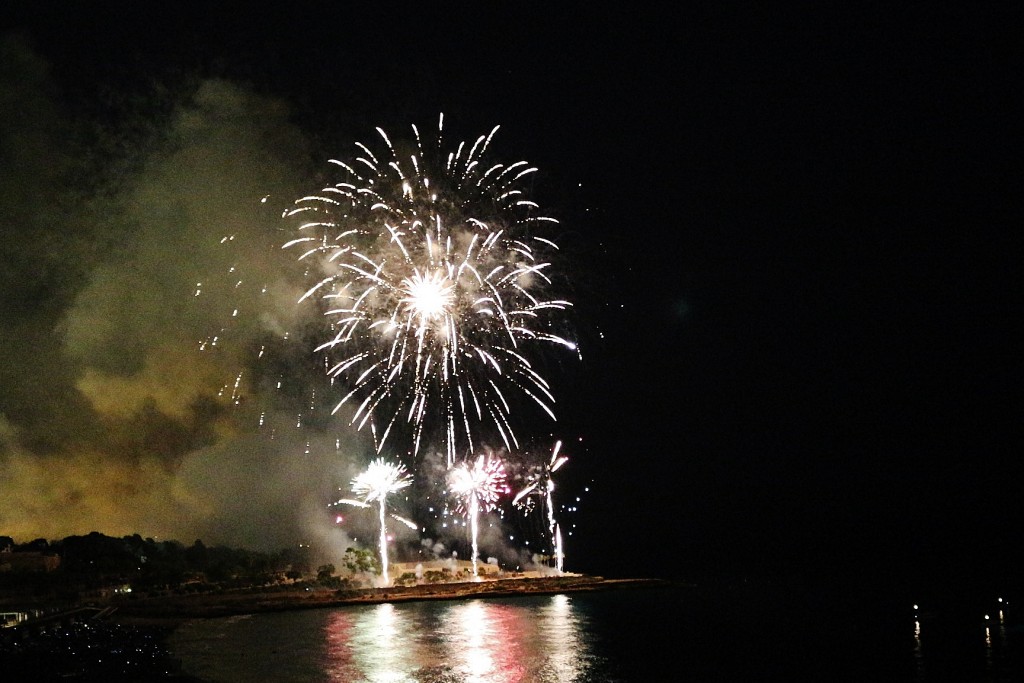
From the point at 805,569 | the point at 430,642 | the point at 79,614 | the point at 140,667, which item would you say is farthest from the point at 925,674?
the point at 805,569

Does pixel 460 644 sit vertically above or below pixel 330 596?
above

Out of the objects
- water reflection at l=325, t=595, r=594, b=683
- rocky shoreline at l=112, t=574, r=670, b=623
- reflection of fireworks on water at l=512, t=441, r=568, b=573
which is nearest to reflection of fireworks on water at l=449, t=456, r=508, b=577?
reflection of fireworks on water at l=512, t=441, r=568, b=573

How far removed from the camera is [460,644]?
31969mm

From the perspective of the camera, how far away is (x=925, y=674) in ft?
92.9

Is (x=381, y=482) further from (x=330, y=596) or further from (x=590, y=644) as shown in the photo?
(x=590, y=644)

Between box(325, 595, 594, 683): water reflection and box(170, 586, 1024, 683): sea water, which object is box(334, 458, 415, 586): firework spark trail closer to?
box(170, 586, 1024, 683): sea water

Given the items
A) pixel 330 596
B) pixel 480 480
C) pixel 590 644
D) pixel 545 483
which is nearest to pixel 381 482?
pixel 480 480

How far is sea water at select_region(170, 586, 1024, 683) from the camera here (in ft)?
87.3

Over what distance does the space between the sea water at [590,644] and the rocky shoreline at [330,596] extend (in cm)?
200

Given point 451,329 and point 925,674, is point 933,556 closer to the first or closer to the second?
point 925,674

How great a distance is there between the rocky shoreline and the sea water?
6.55 feet

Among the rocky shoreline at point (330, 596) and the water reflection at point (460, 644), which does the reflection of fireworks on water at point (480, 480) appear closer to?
the rocky shoreline at point (330, 596)

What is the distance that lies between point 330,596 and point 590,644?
26.6 meters

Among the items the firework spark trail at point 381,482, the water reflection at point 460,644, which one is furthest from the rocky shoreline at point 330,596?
the firework spark trail at point 381,482
